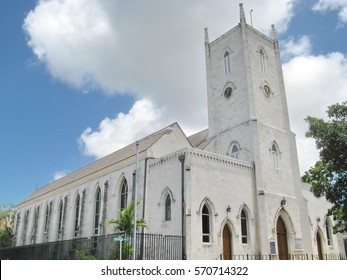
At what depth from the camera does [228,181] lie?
2481cm

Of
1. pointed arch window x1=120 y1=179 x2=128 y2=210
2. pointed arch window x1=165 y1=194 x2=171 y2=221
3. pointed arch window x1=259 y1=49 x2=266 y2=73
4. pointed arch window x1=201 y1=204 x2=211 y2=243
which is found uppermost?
pointed arch window x1=259 y1=49 x2=266 y2=73

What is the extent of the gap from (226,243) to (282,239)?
573 cm

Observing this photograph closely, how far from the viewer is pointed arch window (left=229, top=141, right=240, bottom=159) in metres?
28.7

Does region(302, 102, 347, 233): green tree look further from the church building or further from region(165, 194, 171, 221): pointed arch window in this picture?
region(165, 194, 171, 221): pointed arch window

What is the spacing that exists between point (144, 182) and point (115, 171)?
5650mm

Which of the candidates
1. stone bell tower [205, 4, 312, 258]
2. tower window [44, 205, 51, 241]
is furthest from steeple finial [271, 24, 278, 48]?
tower window [44, 205, 51, 241]

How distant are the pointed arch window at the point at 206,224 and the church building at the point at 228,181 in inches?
2.5

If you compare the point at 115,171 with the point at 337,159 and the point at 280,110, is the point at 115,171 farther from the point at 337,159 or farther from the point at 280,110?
the point at 337,159

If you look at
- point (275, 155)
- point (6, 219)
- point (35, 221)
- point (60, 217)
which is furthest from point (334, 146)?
point (6, 219)

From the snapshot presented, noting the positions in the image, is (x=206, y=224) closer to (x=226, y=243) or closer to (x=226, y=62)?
(x=226, y=243)

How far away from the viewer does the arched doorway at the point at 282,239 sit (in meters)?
26.0

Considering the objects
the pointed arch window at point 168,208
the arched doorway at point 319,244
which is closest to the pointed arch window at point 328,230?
the arched doorway at point 319,244

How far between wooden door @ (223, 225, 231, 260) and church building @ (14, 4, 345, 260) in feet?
0.21

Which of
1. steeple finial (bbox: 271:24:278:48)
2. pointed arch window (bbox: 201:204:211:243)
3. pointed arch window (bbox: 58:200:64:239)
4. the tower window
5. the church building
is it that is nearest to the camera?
pointed arch window (bbox: 201:204:211:243)
